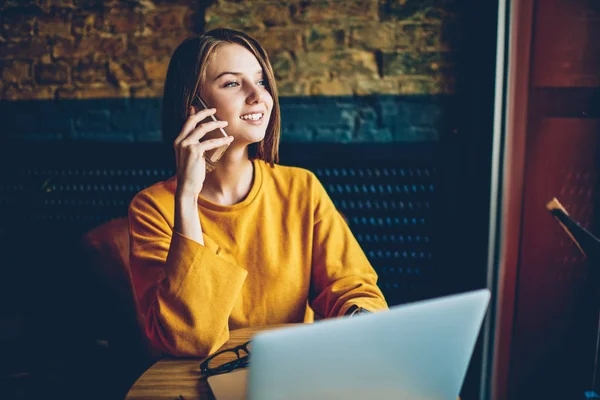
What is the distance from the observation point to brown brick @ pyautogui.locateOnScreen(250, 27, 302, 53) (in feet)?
6.89

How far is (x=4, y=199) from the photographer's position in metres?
2.35

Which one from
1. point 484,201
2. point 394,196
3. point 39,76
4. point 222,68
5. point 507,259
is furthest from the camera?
point 39,76

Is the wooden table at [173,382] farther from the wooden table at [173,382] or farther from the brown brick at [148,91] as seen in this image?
the brown brick at [148,91]

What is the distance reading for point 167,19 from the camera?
2170 millimetres

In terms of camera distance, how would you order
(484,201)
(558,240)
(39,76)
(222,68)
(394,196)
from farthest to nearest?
(39,76) < (394,196) < (484,201) < (558,240) < (222,68)

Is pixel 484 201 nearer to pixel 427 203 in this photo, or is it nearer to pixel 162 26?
pixel 427 203

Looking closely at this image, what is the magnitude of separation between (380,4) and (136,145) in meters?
1.25

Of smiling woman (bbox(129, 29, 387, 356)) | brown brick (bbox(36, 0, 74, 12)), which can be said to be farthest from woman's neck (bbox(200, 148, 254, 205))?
brown brick (bbox(36, 0, 74, 12))

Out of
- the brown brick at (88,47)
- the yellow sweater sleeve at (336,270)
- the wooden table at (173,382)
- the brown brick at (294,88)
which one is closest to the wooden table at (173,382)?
the wooden table at (173,382)

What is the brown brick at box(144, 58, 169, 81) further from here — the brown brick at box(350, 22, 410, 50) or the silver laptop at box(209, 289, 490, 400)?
the silver laptop at box(209, 289, 490, 400)

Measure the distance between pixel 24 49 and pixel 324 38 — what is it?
4.70 feet

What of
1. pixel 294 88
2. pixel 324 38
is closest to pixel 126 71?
pixel 294 88

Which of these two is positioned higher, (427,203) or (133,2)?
(133,2)

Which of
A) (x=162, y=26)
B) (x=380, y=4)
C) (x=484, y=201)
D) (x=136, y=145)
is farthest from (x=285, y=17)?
(x=484, y=201)
